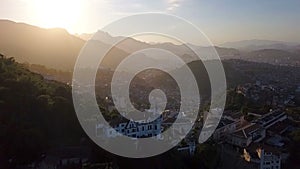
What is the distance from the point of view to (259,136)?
51.6 feet

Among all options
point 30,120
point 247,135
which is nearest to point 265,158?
point 247,135

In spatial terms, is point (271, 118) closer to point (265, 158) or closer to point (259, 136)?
point (259, 136)

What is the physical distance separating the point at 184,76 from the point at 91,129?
2540 centimetres

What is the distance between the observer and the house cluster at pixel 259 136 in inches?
512

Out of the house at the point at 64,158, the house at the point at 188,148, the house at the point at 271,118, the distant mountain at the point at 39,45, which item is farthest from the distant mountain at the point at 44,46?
the house at the point at 64,158

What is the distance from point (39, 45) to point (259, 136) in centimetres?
3192

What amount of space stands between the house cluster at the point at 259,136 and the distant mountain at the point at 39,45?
Result: 23.0m

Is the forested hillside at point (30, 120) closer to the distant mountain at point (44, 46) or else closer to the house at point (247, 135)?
the house at point (247, 135)

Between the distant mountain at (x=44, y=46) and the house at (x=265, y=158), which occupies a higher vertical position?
the distant mountain at (x=44, y=46)

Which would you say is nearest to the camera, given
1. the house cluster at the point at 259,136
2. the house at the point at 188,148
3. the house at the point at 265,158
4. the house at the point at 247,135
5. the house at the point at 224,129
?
the house at the point at 188,148

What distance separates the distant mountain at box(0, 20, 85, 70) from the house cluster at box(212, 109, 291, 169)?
75.5 feet

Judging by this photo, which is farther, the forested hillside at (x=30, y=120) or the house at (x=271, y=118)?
the house at (x=271, y=118)

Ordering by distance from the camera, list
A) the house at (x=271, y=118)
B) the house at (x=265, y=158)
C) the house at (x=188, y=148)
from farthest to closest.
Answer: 1. the house at (x=271, y=118)
2. the house at (x=265, y=158)
3. the house at (x=188, y=148)

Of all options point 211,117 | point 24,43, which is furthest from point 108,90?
point 24,43
